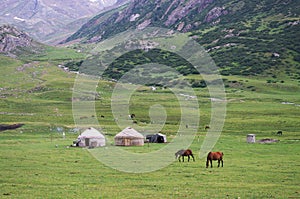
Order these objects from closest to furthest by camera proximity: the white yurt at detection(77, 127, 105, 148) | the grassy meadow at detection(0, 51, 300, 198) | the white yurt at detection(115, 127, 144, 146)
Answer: the grassy meadow at detection(0, 51, 300, 198) < the white yurt at detection(77, 127, 105, 148) < the white yurt at detection(115, 127, 144, 146)

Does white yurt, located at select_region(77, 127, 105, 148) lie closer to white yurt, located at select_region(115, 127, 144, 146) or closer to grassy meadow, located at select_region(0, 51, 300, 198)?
white yurt, located at select_region(115, 127, 144, 146)

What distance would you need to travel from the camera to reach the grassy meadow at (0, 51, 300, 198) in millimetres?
31172

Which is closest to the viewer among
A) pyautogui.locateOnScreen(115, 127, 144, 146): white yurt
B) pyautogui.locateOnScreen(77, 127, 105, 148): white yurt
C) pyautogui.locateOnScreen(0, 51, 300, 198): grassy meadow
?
pyautogui.locateOnScreen(0, 51, 300, 198): grassy meadow

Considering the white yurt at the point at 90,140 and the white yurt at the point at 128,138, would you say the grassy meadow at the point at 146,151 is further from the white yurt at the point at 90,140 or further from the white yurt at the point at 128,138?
the white yurt at the point at 128,138

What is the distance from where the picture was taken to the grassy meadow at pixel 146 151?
31.2 meters

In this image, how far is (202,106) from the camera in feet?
436

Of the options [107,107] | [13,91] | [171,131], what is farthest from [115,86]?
[171,131]

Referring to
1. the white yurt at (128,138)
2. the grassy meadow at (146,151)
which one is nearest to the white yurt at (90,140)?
the white yurt at (128,138)

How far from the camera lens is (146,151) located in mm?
59188

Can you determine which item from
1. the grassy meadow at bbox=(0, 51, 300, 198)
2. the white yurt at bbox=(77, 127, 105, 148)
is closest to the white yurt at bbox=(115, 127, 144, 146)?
the white yurt at bbox=(77, 127, 105, 148)

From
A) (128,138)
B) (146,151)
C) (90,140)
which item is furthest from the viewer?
(128,138)

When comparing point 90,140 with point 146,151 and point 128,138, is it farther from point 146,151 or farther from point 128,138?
point 146,151

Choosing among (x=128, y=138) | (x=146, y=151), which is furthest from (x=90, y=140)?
(x=146, y=151)

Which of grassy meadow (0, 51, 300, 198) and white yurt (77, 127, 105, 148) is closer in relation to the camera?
grassy meadow (0, 51, 300, 198)
